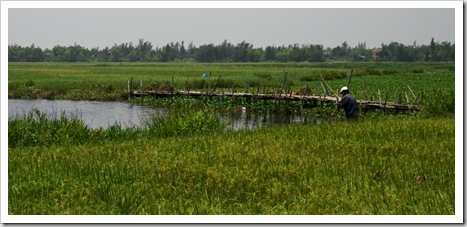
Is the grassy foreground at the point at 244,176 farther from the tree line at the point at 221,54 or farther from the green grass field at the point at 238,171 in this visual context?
the tree line at the point at 221,54

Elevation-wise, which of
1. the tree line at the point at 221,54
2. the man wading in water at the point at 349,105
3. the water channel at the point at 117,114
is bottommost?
the water channel at the point at 117,114

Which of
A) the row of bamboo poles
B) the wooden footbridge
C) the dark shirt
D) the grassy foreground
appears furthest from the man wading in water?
the grassy foreground

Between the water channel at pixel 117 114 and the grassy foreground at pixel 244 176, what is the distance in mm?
9302

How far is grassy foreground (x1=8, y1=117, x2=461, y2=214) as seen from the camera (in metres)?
7.24

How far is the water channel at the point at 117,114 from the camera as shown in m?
25.4

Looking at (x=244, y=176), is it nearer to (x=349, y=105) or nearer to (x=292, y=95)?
(x=349, y=105)

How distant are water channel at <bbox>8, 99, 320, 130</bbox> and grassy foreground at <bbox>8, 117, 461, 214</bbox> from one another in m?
9.30

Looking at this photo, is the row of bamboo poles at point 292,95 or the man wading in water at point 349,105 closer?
the man wading in water at point 349,105

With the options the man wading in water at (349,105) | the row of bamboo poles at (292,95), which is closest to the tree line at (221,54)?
the row of bamboo poles at (292,95)

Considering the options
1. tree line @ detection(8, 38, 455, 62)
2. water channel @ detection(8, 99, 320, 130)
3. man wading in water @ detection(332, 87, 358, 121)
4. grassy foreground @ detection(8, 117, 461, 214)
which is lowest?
grassy foreground @ detection(8, 117, 461, 214)

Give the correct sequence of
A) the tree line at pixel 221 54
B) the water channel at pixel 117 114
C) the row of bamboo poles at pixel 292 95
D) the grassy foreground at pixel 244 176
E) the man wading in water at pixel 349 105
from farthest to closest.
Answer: the tree line at pixel 221 54, the row of bamboo poles at pixel 292 95, the water channel at pixel 117 114, the man wading in water at pixel 349 105, the grassy foreground at pixel 244 176

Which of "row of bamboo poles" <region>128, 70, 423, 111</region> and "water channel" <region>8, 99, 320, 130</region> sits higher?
"row of bamboo poles" <region>128, 70, 423, 111</region>

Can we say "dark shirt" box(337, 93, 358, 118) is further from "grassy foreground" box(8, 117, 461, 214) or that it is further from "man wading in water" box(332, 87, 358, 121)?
"grassy foreground" box(8, 117, 461, 214)
